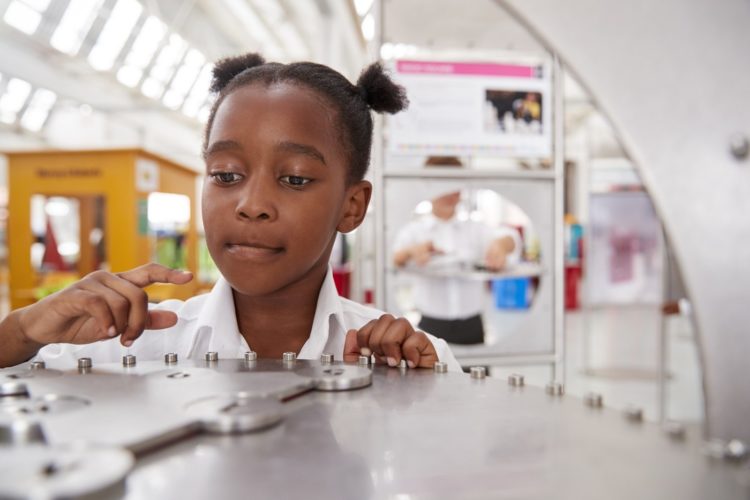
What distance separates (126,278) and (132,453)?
42 cm

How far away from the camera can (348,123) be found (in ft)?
3.05

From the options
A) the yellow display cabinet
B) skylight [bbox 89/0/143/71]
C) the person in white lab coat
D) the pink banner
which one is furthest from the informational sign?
skylight [bbox 89/0/143/71]

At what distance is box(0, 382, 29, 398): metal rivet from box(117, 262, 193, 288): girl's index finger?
0.27m

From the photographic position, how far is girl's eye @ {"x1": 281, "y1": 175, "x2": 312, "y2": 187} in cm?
76

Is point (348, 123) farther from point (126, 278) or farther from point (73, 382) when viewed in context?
point (73, 382)

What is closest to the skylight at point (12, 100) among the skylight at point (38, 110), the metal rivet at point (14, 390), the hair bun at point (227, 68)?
the skylight at point (38, 110)

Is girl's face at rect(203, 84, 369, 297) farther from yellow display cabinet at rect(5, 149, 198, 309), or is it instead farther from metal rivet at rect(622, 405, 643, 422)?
yellow display cabinet at rect(5, 149, 198, 309)

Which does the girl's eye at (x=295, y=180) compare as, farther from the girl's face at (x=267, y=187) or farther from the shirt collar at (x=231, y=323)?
the shirt collar at (x=231, y=323)

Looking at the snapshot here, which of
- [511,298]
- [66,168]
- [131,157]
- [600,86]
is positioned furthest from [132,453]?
[511,298]

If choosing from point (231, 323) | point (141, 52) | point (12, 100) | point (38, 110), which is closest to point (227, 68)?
point (231, 323)

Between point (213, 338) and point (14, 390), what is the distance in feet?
1.52

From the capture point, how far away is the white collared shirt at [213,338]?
33.5 inches

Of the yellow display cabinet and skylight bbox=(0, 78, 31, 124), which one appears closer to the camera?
the yellow display cabinet

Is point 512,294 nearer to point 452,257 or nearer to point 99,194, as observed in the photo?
point 452,257
